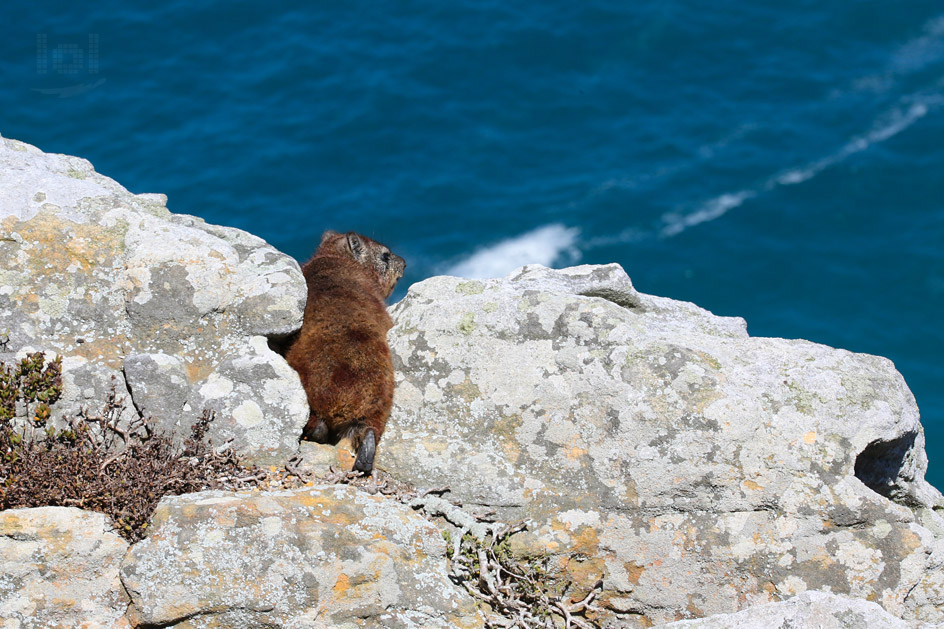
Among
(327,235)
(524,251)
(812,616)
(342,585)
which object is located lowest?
(342,585)

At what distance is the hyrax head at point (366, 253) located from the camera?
920cm

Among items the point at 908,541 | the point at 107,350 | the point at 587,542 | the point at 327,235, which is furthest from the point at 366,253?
the point at 908,541

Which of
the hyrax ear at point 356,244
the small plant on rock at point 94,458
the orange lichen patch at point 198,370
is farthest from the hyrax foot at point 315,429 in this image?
the hyrax ear at point 356,244

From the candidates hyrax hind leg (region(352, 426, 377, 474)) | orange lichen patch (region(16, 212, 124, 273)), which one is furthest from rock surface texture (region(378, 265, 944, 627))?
orange lichen patch (region(16, 212, 124, 273))

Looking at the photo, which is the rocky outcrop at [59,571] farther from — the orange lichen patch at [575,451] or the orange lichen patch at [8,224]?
the orange lichen patch at [575,451]

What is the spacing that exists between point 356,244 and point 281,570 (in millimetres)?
4683

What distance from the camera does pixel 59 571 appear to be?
195 inches

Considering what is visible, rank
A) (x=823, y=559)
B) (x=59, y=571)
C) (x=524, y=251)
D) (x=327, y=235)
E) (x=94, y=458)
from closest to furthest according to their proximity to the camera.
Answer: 1. (x=59, y=571)
2. (x=94, y=458)
3. (x=823, y=559)
4. (x=327, y=235)
5. (x=524, y=251)

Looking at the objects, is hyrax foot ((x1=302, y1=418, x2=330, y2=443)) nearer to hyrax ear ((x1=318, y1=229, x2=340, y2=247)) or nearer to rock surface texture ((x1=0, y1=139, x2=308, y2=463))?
rock surface texture ((x1=0, y1=139, x2=308, y2=463))

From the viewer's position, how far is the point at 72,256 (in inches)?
251

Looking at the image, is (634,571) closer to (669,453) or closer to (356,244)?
(669,453)

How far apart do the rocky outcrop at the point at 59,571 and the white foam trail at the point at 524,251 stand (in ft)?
42.1

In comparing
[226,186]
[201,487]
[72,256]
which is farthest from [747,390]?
[226,186]

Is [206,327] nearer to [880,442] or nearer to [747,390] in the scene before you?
[747,390]
